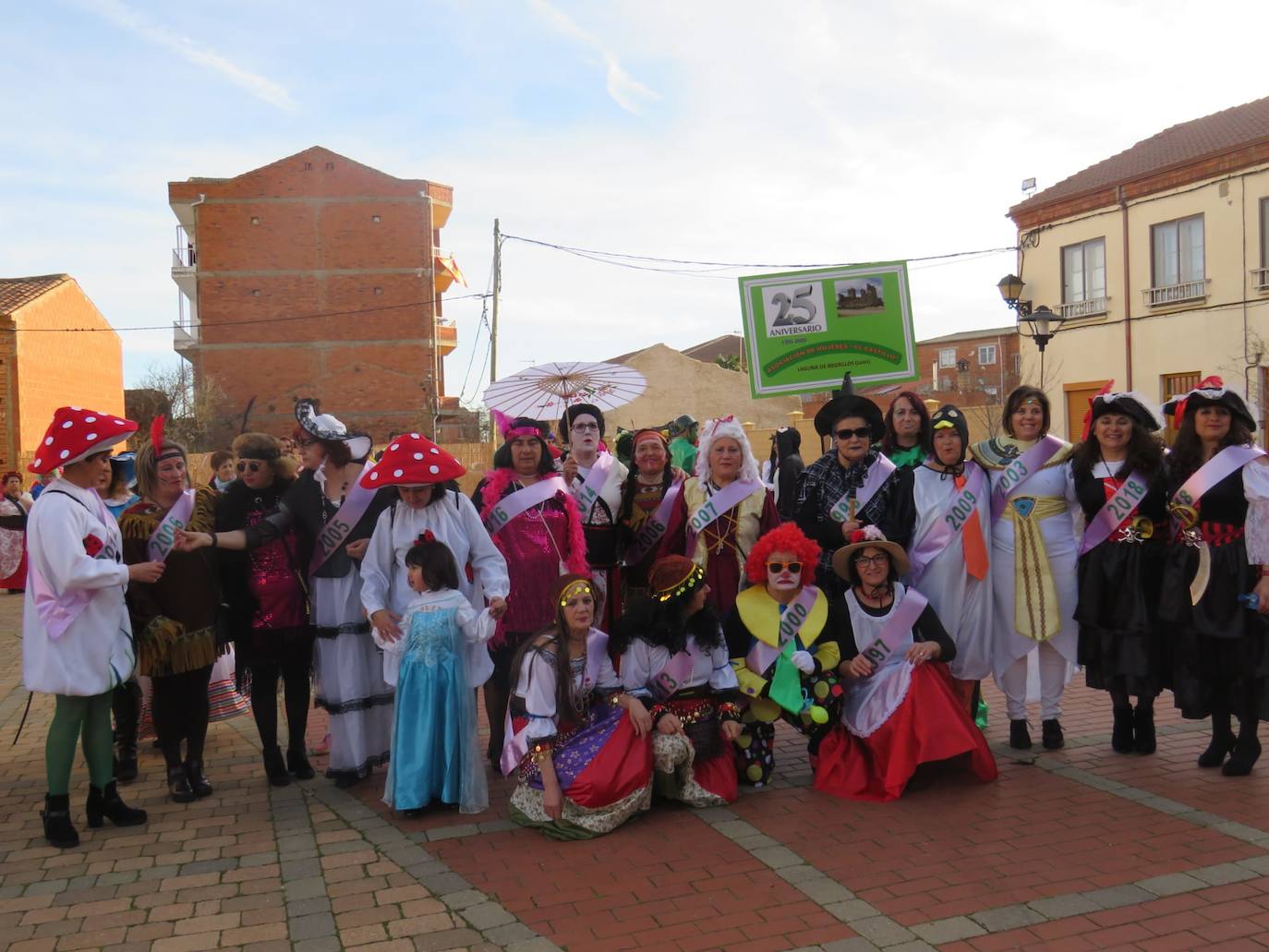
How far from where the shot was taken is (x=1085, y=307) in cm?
2594

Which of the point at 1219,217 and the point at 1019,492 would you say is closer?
the point at 1019,492

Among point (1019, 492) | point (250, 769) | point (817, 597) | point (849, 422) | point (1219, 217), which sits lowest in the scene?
point (250, 769)

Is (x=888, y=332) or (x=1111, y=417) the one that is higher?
(x=888, y=332)

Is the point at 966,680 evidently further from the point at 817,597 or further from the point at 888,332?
the point at 888,332

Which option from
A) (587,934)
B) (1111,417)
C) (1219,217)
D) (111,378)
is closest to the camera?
(587,934)

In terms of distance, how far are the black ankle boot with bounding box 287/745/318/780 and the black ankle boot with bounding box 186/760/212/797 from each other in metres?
0.44

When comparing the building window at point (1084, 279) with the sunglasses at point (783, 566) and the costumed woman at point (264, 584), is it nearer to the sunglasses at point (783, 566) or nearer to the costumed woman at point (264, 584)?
the sunglasses at point (783, 566)

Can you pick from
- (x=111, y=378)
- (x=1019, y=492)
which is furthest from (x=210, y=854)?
(x=111, y=378)

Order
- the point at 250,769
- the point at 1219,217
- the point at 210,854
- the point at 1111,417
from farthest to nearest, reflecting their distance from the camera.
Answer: the point at 1219,217, the point at 250,769, the point at 1111,417, the point at 210,854

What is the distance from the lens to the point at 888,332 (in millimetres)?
6965

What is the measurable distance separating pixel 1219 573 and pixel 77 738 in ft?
17.2

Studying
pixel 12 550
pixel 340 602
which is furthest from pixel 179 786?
pixel 12 550

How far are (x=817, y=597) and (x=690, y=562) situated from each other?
716mm

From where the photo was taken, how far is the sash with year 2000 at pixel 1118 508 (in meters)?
5.41
